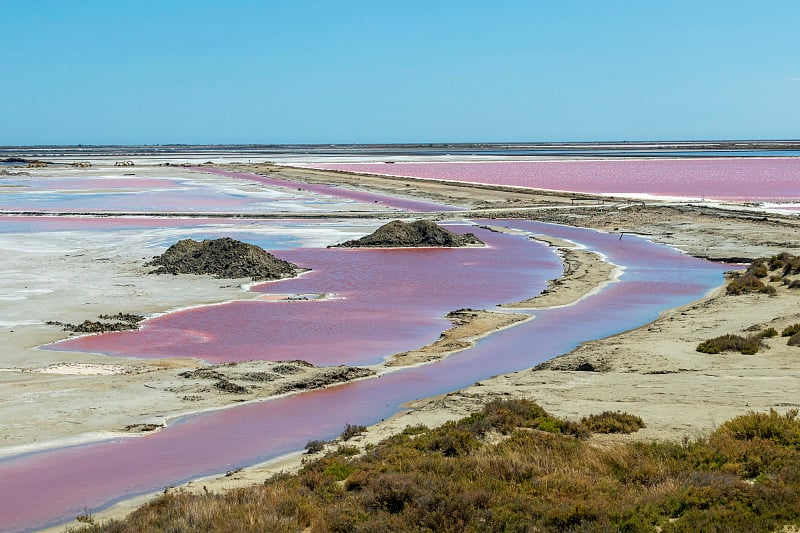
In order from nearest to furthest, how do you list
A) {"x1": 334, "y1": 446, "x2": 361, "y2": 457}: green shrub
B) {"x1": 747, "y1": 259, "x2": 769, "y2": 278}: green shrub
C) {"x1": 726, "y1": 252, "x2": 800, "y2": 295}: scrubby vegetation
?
1. {"x1": 334, "y1": 446, "x2": 361, "y2": 457}: green shrub
2. {"x1": 726, "y1": 252, "x2": 800, "y2": 295}: scrubby vegetation
3. {"x1": 747, "y1": 259, "x2": 769, "y2": 278}: green shrub

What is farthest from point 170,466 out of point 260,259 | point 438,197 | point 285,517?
point 438,197

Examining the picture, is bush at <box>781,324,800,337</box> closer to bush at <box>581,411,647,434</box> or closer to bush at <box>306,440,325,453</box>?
bush at <box>581,411,647,434</box>

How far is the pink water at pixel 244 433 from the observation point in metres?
11.0

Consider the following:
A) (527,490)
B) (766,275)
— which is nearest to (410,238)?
(766,275)

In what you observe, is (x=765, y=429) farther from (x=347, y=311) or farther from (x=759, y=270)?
(x=759, y=270)

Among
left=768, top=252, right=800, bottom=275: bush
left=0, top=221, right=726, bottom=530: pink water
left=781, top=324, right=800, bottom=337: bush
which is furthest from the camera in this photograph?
left=768, top=252, right=800, bottom=275: bush

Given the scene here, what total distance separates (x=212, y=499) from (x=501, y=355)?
10202mm

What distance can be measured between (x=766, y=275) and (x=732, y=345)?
431 inches

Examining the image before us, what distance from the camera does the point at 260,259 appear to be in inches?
1184

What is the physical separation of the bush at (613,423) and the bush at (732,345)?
213 inches

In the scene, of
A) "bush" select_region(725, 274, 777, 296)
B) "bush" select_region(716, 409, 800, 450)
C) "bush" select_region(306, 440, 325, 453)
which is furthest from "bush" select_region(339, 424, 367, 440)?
"bush" select_region(725, 274, 777, 296)

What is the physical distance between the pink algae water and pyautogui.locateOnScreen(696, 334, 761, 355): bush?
595 cm

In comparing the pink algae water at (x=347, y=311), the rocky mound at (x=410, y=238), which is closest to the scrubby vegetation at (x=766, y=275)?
the pink algae water at (x=347, y=311)

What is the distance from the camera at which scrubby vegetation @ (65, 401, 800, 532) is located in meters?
8.21
